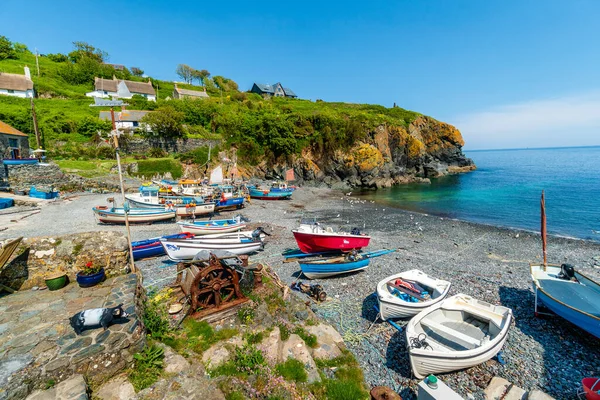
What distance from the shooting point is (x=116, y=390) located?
15.5 feet

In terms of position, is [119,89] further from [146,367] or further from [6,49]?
[146,367]

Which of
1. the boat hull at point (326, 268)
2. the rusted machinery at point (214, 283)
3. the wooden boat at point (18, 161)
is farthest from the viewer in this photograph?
the wooden boat at point (18, 161)

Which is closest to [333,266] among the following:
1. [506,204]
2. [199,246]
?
[199,246]

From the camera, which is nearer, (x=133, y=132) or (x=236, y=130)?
(x=133, y=132)

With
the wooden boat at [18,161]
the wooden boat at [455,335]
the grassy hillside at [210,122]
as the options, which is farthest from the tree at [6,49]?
the wooden boat at [455,335]

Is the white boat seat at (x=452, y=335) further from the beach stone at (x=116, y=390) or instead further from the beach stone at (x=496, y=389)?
the beach stone at (x=116, y=390)

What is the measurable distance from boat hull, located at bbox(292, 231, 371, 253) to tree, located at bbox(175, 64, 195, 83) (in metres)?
105

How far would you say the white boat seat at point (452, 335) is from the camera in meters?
7.57

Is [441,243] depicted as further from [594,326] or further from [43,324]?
[43,324]

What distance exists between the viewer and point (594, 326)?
821 cm

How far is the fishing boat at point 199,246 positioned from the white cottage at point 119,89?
221ft

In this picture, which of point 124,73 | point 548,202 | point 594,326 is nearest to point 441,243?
point 594,326

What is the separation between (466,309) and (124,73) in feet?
331

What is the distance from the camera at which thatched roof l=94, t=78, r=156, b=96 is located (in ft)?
211
